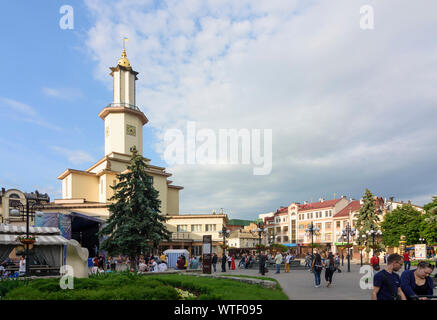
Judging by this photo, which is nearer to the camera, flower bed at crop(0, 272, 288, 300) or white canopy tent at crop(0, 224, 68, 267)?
flower bed at crop(0, 272, 288, 300)

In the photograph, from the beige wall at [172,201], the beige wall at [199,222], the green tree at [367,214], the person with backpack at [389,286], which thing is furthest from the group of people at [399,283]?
the beige wall at [172,201]

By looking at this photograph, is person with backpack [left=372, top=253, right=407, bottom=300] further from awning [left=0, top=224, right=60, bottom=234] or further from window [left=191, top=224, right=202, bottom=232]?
window [left=191, top=224, right=202, bottom=232]

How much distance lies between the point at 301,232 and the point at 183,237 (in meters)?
35.3

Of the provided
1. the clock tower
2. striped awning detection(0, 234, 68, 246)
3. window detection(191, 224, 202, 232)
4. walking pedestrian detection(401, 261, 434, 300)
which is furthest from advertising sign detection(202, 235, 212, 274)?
window detection(191, 224, 202, 232)

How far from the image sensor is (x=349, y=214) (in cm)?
7094

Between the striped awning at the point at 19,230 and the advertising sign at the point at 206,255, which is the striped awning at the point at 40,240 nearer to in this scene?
the striped awning at the point at 19,230

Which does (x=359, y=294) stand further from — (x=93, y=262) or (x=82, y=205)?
(x=82, y=205)

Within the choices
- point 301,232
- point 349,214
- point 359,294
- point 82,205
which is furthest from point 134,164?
point 301,232

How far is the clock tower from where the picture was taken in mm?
51562

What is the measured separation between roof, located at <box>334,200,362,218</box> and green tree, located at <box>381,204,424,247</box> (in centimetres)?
1162

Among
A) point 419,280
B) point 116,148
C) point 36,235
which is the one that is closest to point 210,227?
point 116,148

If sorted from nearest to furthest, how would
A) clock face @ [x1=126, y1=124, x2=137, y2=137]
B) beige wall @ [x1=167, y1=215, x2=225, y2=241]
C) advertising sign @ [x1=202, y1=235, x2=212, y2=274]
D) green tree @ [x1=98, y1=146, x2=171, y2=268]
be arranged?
advertising sign @ [x1=202, y1=235, x2=212, y2=274]
green tree @ [x1=98, y1=146, x2=171, y2=268]
clock face @ [x1=126, y1=124, x2=137, y2=137]
beige wall @ [x1=167, y1=215, x2=225, y2=241]

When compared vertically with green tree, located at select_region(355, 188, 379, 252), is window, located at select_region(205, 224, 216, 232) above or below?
below
